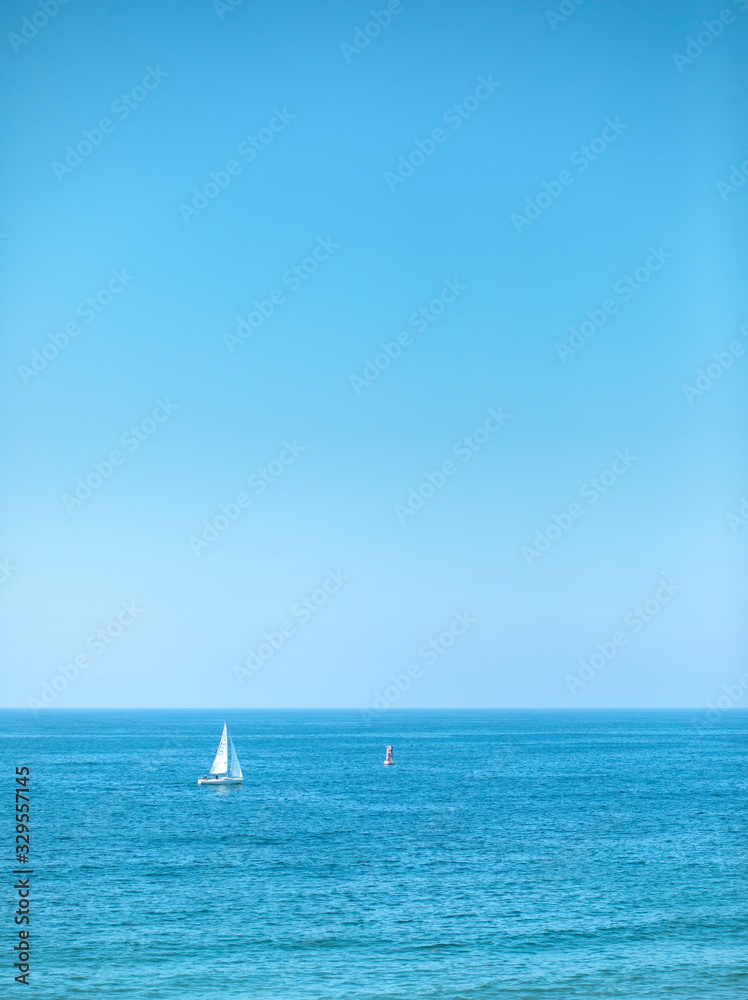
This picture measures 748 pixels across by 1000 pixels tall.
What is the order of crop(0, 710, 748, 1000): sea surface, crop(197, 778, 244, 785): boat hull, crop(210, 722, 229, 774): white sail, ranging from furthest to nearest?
crop(210, 722, 229, 774): white sail → crop(197, 778, 244, 785): boat hull → crop(0, 710, 748, 1000): sea surface

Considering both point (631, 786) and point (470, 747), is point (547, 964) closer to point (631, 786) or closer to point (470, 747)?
point (631, 786)

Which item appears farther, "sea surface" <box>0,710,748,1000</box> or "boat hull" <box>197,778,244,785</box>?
Result: "boat hull" <box>197,778,244,785</box>

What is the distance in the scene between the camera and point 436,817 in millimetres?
77500

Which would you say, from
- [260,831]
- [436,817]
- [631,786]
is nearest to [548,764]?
[631,786]

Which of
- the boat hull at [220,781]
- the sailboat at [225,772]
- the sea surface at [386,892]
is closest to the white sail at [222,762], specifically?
the sailboat at [225,772]

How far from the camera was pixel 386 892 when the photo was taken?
167 feet

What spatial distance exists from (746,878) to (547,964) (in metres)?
21.4

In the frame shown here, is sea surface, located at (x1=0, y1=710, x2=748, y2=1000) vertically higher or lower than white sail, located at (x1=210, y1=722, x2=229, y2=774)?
lower

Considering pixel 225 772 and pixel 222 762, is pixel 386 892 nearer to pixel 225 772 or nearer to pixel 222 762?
pixel 225 772

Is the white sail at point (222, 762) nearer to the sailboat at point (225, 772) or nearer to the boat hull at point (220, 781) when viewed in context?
the sailboat at point (225, 772)

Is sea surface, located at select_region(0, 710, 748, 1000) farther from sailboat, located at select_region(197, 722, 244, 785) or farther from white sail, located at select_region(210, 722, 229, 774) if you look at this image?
white sail, located at select_region(210, 722, 229, 774)

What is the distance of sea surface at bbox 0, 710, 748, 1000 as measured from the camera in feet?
126

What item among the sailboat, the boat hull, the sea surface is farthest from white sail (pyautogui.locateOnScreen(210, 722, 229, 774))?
the sea surface

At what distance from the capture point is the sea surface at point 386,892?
38406 millimetres
